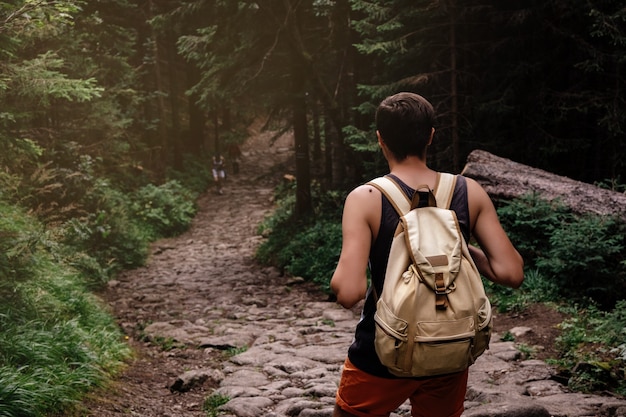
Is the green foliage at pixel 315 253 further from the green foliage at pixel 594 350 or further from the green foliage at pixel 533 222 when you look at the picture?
the green foliage at pixel 594 350

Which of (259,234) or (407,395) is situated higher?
(407,395)

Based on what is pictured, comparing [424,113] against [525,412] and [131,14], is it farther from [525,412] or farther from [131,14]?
[131,14]

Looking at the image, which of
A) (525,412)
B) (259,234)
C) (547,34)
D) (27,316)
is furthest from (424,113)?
(259,234)

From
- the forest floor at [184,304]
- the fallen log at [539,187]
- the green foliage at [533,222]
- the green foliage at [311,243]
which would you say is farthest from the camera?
the green foliage at [311,243]

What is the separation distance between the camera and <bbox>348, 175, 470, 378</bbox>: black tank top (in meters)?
2.47

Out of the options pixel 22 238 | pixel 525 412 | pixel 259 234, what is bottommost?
pixel 259 234

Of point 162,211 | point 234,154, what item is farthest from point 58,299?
point 234,154

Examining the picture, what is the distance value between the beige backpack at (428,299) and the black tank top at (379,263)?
6cm

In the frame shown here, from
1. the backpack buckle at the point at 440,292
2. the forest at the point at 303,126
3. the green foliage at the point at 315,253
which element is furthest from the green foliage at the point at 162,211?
the backpack buckle at the point at 440,292

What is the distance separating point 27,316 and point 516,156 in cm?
1085

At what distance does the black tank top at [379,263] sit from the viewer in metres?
2.47

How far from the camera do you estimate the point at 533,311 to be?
7.87 m

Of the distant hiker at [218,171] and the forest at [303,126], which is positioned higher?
the forest at [303,126]

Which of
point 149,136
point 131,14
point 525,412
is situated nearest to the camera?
point 525,412
